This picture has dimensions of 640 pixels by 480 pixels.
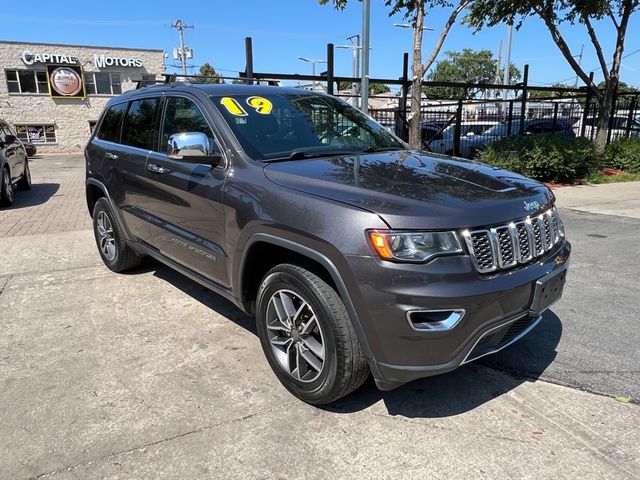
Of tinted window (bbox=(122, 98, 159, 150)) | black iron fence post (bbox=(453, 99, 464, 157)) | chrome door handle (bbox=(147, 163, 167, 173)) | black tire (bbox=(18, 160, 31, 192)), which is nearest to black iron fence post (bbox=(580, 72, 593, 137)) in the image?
black iron fence post (bbox=(453, 99, 464, 157))

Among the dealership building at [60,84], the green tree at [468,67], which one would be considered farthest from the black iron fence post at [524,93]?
the green tree at [468,67]

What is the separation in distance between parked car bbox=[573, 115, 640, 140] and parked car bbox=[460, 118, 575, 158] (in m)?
0.51

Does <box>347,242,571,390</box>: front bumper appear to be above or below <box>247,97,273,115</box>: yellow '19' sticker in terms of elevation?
below

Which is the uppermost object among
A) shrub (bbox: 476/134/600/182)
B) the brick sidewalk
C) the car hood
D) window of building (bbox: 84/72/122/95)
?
window of building (bbox: 84/72/122/95)

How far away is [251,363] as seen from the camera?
136 inches

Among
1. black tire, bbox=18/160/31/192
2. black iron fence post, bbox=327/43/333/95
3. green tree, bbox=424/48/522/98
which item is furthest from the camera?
green tree, bbox=424/48/522/98

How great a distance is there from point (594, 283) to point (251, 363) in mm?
3568

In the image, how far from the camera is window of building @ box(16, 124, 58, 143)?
3366 cm

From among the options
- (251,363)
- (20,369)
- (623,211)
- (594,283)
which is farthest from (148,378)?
(623,211)

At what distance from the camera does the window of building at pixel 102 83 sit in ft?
114

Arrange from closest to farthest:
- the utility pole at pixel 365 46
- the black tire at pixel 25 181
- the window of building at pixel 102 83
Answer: the utility pole at pixel 365 46 → the black tire at pixel 25 181 → the window of building at pixel 102 83

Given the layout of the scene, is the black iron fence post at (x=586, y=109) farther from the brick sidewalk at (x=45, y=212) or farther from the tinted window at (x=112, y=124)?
the tinted window at (x=112, y=124)

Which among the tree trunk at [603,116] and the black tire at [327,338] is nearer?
the black tire at [327,338]

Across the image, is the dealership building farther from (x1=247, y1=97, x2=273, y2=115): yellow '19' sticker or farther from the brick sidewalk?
(x1=247, y1=97, x2=273, y2=115): yellow '19' sticker
